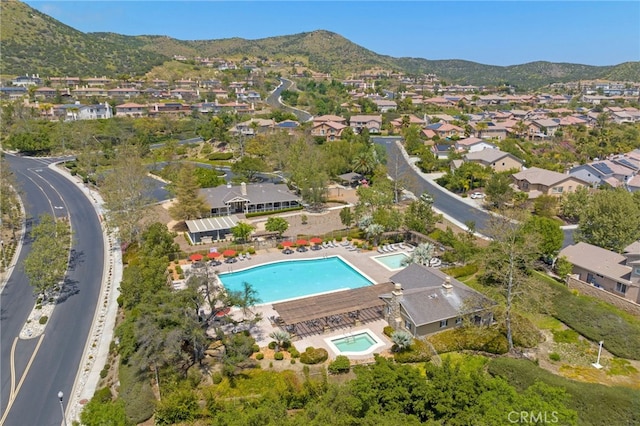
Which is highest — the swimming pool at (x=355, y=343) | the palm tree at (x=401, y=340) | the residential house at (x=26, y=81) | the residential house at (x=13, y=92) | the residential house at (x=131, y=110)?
the residential house at (x=26, y=81)

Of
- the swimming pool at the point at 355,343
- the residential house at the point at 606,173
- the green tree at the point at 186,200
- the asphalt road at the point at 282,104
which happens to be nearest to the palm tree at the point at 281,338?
the swimming pool at the point at 355,343

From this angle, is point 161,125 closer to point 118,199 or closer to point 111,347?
point 118,199

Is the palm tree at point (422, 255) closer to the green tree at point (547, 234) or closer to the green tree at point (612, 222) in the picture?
the green tree at point (547, 234)

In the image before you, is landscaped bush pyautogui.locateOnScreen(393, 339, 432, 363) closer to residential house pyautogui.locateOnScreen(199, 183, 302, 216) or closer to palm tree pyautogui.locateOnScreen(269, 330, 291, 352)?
palm tree pyautogui.locateOnScreen(269, 330, 291, 352)

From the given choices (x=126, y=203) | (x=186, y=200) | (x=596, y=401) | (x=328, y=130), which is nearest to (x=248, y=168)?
(x=186, y=200)

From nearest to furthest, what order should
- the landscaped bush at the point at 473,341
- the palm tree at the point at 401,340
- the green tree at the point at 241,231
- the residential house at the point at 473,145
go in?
1. the palm tree at the point at 401,340
2. the landscaped bush at the point at 473,341
3. the green tree at the point at 241,231
4. the residential house at the point at 473,145

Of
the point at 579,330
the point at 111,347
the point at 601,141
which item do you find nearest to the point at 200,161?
the point at 111,347
